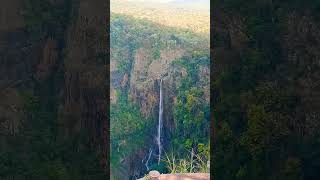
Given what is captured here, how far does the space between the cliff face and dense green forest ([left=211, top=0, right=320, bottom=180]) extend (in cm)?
70

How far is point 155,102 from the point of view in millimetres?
6715

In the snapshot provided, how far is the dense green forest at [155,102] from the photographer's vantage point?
6676mm

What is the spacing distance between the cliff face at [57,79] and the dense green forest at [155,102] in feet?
12.3

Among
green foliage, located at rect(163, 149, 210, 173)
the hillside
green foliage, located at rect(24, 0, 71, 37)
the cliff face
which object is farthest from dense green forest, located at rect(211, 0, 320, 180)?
the hillside

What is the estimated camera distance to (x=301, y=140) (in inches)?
119

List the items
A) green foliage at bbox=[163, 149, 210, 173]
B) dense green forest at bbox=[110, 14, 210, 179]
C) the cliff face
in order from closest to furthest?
the cliff face, green foliage at bbox=[163, 149, 210, 173], dense green forest at bbox=[110, 14, 210, 179]

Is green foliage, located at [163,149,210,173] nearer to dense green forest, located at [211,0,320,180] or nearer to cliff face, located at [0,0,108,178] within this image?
dense green forest, located at [211,0,320,180]

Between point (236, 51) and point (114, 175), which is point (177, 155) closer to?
point (114, 175)

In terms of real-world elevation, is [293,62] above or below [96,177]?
above

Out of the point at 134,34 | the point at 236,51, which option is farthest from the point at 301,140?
the point at 134,34

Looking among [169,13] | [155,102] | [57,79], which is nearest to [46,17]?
[57,79]

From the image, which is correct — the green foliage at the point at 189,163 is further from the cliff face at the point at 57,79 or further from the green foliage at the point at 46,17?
the green foliage at the point at 46,17

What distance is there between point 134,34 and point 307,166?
432 cm

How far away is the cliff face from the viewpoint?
9.68 feet
